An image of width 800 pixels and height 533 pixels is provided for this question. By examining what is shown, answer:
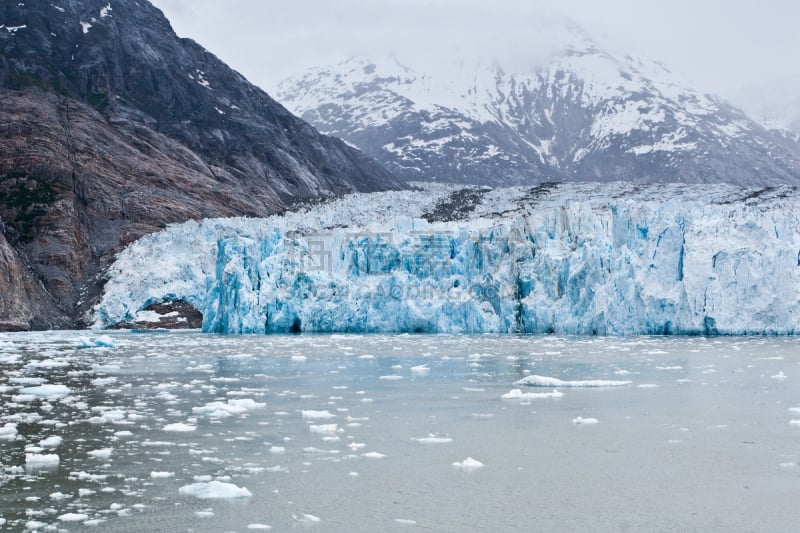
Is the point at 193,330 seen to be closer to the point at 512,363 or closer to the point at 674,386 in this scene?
the point at 512,363

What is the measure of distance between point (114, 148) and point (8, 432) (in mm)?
52981

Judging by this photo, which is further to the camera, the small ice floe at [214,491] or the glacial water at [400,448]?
the small ice floe at [214,491]

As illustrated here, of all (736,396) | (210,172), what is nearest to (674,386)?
(736,396)

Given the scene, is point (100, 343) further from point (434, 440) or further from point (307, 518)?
point (307, 518)

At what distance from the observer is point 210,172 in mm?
69312

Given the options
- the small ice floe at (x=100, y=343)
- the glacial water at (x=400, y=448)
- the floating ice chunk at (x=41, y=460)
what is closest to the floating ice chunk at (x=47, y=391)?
the glacial water at (x=400, y=448)

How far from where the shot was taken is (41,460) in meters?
8.71

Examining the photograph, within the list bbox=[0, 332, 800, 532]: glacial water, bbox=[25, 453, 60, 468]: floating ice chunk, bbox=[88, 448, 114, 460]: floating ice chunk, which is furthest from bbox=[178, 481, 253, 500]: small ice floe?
bbox=[25, 453, 60, 468]: floating ice chunk

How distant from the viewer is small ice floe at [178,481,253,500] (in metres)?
7.56

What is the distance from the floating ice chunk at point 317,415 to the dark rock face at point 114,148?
29862 millimetres

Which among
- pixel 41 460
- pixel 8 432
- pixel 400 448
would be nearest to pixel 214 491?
pixel 41 460

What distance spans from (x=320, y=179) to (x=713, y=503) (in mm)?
85370

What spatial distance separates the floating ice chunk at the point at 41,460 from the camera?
862 centimetres

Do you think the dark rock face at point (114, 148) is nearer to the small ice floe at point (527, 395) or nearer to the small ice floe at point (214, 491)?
the small ice floe at point (527, 395)
